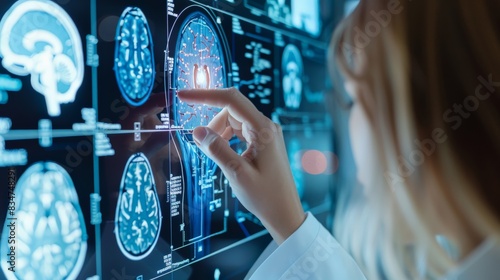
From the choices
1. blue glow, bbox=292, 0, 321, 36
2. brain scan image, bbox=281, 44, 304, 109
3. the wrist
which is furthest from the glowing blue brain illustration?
blue glow, bbox=292, 0, 321, 36

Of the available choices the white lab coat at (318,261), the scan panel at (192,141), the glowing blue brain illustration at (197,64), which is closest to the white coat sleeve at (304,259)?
the white lab coat at (318,261)

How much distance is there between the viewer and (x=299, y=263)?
2.87ft

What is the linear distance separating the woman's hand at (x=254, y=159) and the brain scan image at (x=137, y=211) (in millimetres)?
103

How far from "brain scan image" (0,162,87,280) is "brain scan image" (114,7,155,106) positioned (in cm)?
18

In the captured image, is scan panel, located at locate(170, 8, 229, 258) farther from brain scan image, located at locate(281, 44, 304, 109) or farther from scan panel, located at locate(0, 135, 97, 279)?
brain scan image, located at locate(281, 44, 304, 109)

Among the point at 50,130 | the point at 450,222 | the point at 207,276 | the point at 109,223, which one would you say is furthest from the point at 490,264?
the point at 50,130

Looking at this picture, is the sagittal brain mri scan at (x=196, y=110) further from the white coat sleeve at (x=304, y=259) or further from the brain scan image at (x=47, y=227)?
the brain scan image at (x=47, y=227)

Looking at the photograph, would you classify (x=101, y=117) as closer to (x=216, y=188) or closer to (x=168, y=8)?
(x=168, y=8)

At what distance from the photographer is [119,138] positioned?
0.75 m

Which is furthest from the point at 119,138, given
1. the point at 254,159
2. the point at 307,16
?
the point at 307,16

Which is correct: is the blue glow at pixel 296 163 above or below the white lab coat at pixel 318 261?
above

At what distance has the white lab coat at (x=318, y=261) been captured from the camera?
0.88 meters

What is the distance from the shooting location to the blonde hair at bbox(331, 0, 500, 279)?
2.51 ft

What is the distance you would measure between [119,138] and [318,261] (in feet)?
1.35
